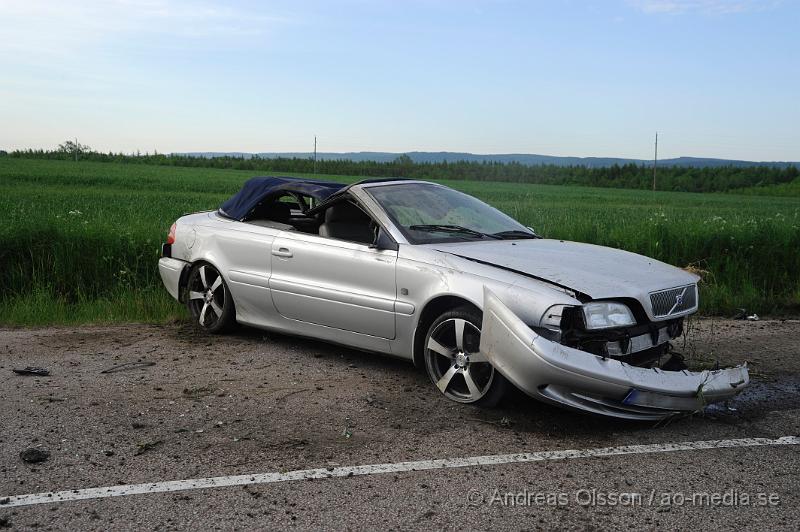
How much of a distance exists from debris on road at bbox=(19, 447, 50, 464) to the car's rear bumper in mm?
3456

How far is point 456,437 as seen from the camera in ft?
15.8

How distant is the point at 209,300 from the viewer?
754 cm

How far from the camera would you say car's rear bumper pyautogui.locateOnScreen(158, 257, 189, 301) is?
25.6ft

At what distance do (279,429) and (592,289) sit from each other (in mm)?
2006

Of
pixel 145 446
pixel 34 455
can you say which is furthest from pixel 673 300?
pixel 34 455

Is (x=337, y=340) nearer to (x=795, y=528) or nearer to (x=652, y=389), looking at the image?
(x=652, y=389)

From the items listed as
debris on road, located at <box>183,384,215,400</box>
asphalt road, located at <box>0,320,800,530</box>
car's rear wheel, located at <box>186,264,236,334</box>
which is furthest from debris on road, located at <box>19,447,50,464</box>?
car's rear wheel, located at <box>186,264,236,334</box>

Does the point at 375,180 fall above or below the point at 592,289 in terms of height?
above

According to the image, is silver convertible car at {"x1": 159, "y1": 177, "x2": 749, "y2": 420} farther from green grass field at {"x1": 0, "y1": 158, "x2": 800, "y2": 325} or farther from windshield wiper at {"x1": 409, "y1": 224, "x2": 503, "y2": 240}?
green grass field at {"x1": 0, "y1": 158, "x2": 800, "y2": 325}

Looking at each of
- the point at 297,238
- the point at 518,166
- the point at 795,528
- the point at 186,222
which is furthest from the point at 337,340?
the point at 518,166

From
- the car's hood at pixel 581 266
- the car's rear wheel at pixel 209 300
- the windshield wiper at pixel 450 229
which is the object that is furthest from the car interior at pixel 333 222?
the car's hood at pixel 581 266

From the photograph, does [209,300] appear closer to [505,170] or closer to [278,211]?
[278,211]

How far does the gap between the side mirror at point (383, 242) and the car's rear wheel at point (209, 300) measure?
1813 mm

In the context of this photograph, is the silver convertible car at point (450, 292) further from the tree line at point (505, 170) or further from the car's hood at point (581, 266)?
the tree line at point (505, 170)
